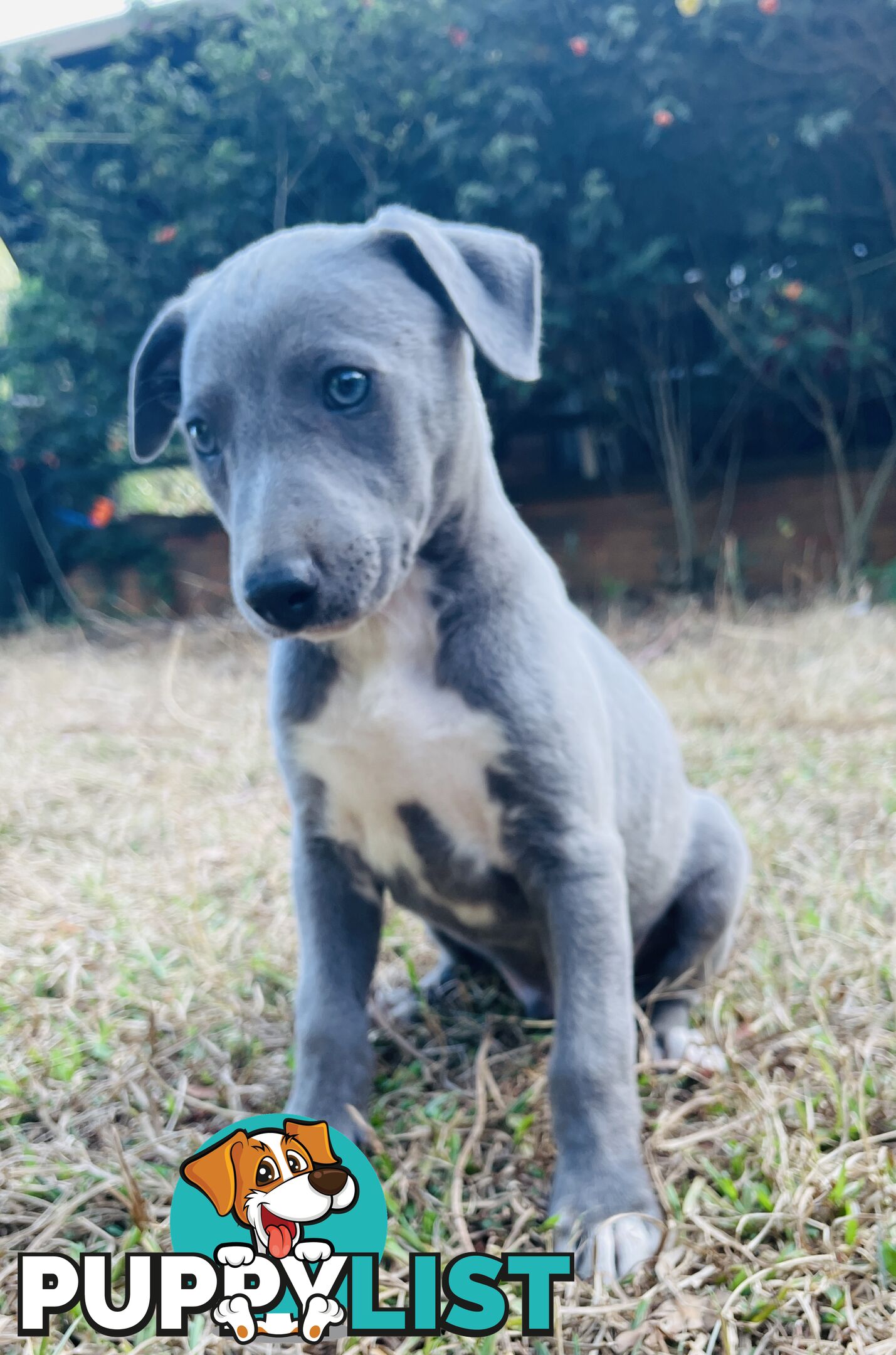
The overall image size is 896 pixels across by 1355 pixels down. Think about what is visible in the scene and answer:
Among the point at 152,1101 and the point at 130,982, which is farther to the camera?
the point at 130,982

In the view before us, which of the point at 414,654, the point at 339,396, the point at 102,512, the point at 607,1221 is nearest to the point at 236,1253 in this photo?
the point at 607,1221

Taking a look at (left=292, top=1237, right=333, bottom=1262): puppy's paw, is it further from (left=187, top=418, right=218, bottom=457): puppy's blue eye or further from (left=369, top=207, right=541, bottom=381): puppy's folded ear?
(left=369, top=207, right=541, bottom=381): puppy's folded ear

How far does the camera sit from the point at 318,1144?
122cm

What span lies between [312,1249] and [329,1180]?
8 cm

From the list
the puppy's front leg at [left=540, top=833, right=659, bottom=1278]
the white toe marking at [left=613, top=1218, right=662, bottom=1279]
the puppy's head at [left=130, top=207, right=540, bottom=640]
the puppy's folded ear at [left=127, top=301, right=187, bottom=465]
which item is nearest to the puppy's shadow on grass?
the puppy's front leg at [left=540, top=833, right=659, bottom=1278]

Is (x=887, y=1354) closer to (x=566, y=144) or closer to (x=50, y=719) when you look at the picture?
(x=50, y=719)

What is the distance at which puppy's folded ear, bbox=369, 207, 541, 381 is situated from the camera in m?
1.63

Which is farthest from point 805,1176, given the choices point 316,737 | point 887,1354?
point 316,737

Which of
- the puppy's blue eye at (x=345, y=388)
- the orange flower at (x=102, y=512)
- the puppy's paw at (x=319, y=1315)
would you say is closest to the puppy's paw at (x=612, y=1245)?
the puppy's paw at (x=319, y=1315)

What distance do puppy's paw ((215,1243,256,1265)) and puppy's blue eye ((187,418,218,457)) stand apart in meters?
1.16

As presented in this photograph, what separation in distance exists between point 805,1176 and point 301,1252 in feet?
2.48

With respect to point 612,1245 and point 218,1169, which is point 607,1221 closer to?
point 612,1245

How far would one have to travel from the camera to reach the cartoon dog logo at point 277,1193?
1.18 m

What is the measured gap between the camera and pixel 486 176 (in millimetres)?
6629
